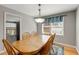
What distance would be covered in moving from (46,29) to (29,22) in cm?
27

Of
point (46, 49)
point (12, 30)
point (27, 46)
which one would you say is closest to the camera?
point (12, 30)

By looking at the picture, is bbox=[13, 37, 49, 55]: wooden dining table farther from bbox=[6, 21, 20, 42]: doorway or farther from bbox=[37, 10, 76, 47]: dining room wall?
bbox=[37, 10, 76, 47]: dining room wall

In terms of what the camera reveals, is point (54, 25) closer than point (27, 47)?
Yes

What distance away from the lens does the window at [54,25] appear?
1.30 metres

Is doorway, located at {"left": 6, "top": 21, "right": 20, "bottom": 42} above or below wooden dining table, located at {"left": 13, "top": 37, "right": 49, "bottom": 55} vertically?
above

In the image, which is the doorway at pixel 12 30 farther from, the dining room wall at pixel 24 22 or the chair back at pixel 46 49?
the chair back at pixel 46 49

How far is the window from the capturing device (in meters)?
1.30

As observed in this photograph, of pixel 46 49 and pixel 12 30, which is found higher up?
pixel 12 30

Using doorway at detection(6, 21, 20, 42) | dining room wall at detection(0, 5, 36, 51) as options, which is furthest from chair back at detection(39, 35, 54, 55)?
doorway at detection(6, 21, 20, 42)

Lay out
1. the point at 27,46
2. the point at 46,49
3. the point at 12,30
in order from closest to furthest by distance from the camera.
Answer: the point at 12,30, the point at 46,49, the point at 27,46

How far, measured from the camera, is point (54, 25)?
1334 millimetres

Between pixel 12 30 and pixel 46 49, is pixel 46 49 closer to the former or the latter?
pixel 46 49

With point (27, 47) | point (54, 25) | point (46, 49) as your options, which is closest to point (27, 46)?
point (27, 47)

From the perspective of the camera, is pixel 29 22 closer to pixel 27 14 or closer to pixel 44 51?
pixel 27 14
